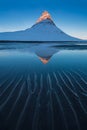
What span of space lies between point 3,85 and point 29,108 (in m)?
2.98

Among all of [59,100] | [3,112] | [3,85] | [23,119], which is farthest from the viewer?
[3,85]

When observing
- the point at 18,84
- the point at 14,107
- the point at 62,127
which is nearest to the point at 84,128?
the point at 62,127

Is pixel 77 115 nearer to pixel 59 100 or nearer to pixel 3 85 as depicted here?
pixel 59 100

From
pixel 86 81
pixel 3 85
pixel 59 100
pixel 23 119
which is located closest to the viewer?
pixel 23 119

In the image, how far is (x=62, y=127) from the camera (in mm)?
4402

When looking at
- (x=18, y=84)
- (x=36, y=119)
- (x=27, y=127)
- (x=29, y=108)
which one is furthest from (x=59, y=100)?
(x=18, y=84)

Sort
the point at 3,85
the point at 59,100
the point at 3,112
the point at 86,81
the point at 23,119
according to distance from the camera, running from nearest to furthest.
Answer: the point at 23,119 → the point at 3,112 → the point at 59,100 → the point at 3,85 → the point at 86,81

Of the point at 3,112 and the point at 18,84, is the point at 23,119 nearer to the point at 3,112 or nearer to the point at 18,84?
the point at 3,112

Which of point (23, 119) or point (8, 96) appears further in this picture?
point (8, 96)

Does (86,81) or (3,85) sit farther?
(86,81)

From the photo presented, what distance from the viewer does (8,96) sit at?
6609 millimetres

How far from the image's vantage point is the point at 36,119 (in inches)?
189

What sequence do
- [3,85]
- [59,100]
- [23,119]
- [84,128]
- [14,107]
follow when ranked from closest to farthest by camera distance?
[84,128] → [23,119] → [14,107] → [59,100] → [3,85]

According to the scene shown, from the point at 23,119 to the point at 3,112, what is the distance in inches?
28.8
